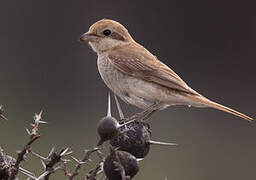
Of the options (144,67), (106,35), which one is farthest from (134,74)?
(106,35)

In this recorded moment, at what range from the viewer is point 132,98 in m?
5.90

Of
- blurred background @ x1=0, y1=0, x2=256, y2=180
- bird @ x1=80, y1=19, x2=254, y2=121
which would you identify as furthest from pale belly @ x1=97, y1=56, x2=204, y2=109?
blurred background @ x1=0, y1=0, x2=256, y2=180

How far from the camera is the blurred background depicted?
1100 centimetres

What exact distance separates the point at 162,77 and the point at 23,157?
101 inches

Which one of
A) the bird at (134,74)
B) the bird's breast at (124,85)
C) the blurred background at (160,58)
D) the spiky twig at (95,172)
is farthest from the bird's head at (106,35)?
the blurred background at (160,58)

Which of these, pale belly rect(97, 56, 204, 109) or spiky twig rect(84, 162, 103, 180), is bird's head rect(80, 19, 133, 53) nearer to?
pale belly rect(97, 56, 204, 109)

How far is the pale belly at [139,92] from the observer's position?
19.0 feet

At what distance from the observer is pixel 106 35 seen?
6.27 metres

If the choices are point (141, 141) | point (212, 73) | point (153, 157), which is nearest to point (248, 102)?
point (212, 73)

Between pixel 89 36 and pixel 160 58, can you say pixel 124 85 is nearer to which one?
pixel 89 36

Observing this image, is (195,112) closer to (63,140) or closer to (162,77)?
(63,140)

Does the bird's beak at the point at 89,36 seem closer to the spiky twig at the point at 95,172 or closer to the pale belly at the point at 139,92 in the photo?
the pale belly at the point at 139,92

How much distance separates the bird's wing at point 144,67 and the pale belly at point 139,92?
42 mm

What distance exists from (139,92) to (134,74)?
0.28 m
